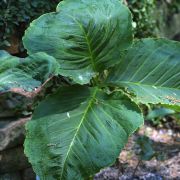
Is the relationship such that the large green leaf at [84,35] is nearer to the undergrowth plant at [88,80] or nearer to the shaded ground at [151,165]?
the undergrowth plant at [88,80]

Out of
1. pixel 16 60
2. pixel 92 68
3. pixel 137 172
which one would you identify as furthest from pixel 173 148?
pixel 16 60

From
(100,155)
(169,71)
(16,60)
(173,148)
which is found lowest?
(173,148)

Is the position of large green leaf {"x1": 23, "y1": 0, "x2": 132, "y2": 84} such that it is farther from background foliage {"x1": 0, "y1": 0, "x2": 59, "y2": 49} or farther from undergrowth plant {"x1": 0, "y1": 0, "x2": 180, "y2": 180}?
background foliage {"x1": 0, "y1": 0, "x2": 59, "y2": 49}

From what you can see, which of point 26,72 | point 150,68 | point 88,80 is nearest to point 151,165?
point 150,68

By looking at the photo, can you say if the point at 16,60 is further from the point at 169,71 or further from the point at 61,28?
the point at 169,71

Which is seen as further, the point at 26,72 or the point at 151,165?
the point at 151,165

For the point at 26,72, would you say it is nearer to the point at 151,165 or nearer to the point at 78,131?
the point at 78,131

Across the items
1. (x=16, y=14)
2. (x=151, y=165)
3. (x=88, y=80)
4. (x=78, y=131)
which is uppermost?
(x=16, y=14)
